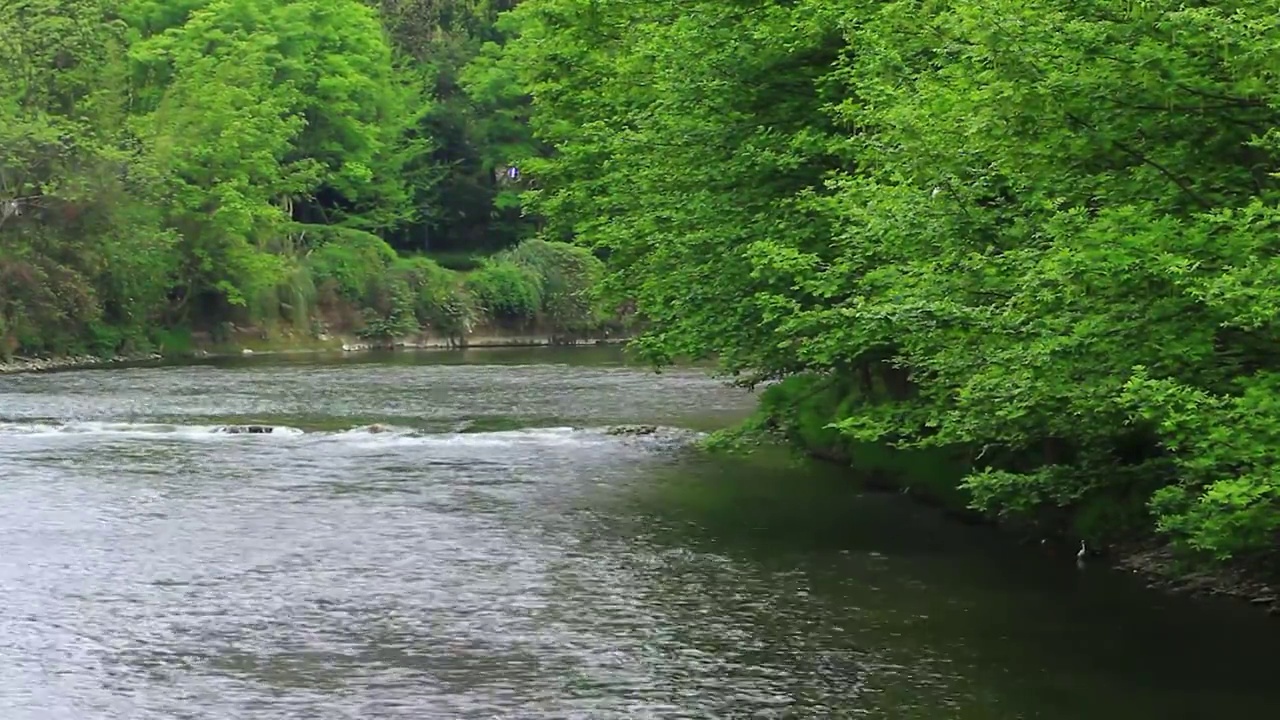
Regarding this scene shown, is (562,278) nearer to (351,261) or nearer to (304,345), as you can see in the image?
(351,261)

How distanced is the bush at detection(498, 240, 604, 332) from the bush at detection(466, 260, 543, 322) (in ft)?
1.77

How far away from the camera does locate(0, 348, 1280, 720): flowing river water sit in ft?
62.8

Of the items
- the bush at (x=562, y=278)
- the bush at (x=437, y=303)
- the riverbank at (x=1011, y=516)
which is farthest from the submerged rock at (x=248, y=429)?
the bush at (x=562, y=278)

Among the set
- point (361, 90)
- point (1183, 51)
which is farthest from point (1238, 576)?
point (361, 90)

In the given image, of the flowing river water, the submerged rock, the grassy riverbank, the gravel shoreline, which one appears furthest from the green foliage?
the grassy riverbank

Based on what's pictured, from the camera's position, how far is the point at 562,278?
94.6m

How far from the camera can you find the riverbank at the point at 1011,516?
24.1 metres

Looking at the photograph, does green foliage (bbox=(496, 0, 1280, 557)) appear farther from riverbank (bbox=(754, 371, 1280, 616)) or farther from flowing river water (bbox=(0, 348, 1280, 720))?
flowing river water (bbox=(0, 348, 1280, 720))

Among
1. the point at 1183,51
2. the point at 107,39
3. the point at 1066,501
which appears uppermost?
the point at 107,39

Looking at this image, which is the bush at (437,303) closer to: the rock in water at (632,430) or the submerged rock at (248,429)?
the submerged rock at (248,429)

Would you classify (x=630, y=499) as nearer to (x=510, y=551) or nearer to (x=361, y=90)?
(x=510, y=551)

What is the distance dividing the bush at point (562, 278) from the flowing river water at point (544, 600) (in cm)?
5119

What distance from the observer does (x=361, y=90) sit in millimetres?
97812

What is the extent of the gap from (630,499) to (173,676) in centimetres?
1443
